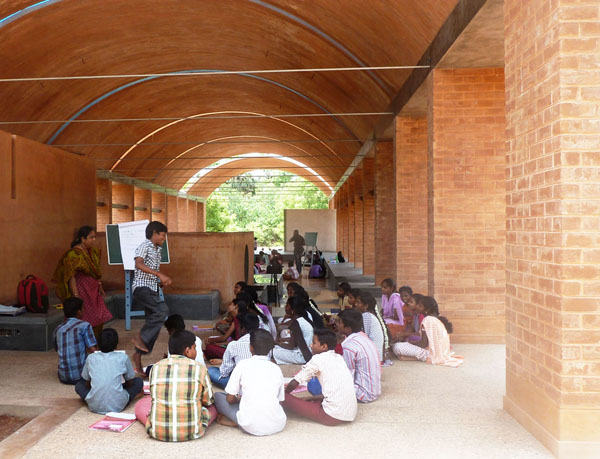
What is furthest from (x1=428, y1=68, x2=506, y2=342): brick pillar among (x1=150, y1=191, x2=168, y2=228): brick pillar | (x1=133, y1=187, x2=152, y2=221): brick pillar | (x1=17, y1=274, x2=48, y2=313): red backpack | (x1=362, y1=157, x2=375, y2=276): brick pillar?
(x1=150, y1=191, x2=168, y2=228): brick pillar

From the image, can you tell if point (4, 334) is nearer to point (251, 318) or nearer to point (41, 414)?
point (41, 414)

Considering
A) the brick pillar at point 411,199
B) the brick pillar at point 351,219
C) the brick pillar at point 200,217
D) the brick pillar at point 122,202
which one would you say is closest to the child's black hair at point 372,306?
the brick pillar at point 411,199

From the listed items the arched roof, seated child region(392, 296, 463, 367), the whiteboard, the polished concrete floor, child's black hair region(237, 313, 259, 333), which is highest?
the arched roof

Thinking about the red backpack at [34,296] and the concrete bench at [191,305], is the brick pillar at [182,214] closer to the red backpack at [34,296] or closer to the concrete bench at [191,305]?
the concrete bench at [191,305]

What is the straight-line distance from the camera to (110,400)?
16.0ft

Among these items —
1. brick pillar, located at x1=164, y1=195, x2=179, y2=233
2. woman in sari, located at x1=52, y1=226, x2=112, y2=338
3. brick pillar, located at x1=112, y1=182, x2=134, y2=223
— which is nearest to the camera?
woman in sari, located at x1=52, y1=226, x2=112, y2=338

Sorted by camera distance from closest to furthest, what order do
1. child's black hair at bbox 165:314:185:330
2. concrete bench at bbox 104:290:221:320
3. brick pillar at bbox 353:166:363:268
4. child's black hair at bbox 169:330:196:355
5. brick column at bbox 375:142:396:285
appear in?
1. child's black hair at bbox 169:330:196:355
2. child's black hair at bbox 165:314:185:330
3. concrete bench at bbox 104:290:221:320
4. brick column at bbox 375:142:396:285
5. brick pillar at bbox 353:166:363:268

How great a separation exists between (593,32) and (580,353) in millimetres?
2117

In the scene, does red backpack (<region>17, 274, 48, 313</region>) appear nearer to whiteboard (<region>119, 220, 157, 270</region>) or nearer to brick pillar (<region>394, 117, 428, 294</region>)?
whiteboard (<region>119, 220, 157, 270</region>)

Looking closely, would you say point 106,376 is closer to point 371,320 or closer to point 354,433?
point 354,433

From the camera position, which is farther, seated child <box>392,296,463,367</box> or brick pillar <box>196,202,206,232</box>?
brick pillar <box>196,202,206,232</box>

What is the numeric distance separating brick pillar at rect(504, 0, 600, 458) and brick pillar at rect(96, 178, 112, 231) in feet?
63.0

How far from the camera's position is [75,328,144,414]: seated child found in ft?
15.8

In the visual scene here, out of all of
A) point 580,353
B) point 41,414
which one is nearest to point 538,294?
→ point 580,353
